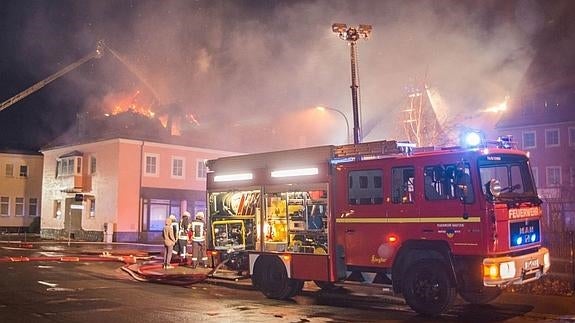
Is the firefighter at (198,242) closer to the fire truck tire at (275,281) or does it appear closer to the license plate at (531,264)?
the fire truck tire at (275,281)

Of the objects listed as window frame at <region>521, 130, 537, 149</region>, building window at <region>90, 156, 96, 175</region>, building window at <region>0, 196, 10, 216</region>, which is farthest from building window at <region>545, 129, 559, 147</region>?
building window at <region>0, 196, 10, 216</region>

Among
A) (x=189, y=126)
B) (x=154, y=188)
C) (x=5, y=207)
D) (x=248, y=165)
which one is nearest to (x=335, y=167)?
(x=248, y=165)

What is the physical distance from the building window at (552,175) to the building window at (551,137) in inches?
61.6

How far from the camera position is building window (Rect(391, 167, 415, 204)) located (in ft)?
32.3

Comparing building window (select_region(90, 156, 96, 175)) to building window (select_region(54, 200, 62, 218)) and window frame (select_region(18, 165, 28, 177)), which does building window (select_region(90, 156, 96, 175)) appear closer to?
building window (select_region(54, 200, 62, 218))

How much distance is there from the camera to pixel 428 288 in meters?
9.33

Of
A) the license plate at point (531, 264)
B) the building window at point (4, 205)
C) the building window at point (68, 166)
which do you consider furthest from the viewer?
the building window at point (4, 205)

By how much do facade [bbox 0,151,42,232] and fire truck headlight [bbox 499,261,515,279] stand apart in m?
45.2

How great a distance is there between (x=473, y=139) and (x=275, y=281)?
4.83 meters

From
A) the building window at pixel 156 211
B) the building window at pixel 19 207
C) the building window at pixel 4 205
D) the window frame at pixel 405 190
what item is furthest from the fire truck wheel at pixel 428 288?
the building window at pixel 19 207

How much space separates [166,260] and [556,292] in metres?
10.5

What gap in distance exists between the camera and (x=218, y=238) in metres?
13.1

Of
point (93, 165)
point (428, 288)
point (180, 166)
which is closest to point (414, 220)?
point (428, 288)

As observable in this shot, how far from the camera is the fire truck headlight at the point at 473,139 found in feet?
30.8
